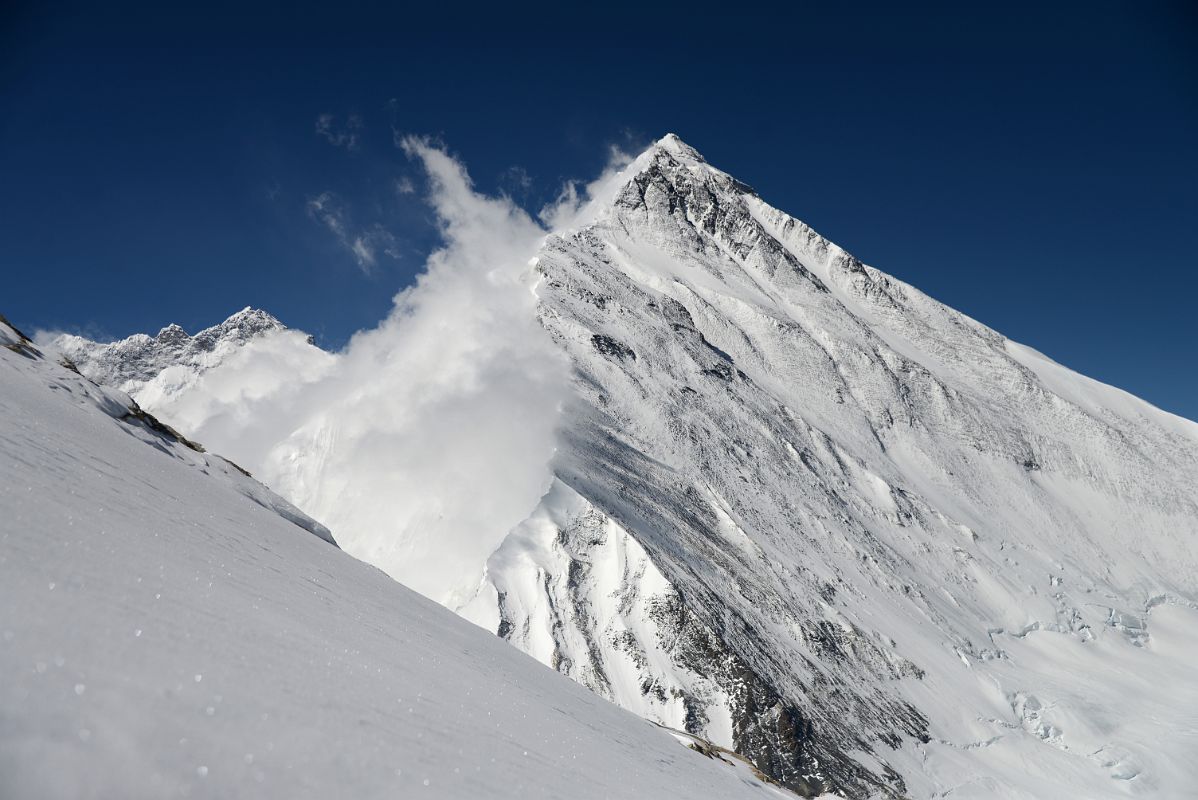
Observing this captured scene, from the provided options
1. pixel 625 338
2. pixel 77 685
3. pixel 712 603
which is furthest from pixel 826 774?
pixel 625 338

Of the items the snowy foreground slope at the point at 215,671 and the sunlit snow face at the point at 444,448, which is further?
the sunlit snow face at the point at 444,448

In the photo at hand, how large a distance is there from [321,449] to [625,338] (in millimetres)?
47157

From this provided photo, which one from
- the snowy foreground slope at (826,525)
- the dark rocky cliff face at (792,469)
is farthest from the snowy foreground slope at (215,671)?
the snowy foreground slope at (826,525)

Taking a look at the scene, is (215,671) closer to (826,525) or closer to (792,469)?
(826,525)

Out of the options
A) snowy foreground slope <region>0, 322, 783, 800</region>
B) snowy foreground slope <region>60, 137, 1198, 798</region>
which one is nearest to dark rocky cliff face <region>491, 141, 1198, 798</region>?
snowy foreground slope <region>60, 137, 1198, 798</region>

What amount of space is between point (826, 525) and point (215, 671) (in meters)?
86.8

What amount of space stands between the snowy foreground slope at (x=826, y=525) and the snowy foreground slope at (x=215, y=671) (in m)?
41.3

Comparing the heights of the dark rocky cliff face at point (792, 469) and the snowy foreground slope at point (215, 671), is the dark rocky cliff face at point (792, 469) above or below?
above

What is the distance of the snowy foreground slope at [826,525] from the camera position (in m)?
52.4

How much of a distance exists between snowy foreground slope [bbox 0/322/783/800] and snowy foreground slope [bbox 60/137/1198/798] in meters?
41.3

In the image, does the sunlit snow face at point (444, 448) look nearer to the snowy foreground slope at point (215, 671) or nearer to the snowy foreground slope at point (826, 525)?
the snowy foreground slope at point (826, 525)

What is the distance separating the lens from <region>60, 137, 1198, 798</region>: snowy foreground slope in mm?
52438

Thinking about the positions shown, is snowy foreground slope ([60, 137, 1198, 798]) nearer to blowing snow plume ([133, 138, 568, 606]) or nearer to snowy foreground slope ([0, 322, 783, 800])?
blowing snow plume ([133, 138, 568, 606])

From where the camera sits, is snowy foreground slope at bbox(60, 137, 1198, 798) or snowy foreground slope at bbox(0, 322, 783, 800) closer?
snowy foreground slope at bbox(0, 322, 783, 800)
